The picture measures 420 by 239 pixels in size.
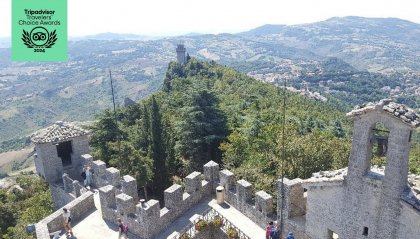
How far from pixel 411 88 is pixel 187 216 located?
188387 mm

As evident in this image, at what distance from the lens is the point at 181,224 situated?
55.6 feet

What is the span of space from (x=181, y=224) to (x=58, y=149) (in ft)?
38.9

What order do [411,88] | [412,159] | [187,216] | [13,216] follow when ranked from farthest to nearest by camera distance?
1. [411,88]
2. [412,159]
3. [13,216]
4. [187,216]

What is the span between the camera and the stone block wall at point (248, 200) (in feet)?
51.1

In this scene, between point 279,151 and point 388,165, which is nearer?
point 388,165

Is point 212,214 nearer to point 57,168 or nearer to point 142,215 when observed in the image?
point 142,215

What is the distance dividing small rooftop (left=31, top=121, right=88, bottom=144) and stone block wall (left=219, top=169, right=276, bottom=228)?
10.4 m

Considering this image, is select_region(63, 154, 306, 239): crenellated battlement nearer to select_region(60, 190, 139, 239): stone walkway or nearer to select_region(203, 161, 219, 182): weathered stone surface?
select_region(203, 161, 219, 182): weathered stone surface

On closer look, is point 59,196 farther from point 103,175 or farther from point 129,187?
point 129,187

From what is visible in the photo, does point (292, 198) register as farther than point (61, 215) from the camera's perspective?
No

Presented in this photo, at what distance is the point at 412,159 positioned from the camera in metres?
29.9

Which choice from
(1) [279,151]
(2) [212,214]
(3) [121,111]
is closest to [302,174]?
(1) [279,151]

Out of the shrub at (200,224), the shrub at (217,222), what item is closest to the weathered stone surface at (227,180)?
the shrub at (217,222)

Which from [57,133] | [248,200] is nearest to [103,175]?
[57,133]
